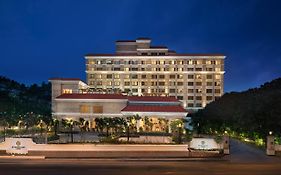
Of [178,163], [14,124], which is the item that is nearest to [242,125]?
[178,163]

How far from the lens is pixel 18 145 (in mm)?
35406

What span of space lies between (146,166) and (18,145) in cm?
1202

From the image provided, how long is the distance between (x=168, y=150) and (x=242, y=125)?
21959 millimetres

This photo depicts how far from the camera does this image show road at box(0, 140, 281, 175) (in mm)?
26094

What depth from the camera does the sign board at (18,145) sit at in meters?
35.2

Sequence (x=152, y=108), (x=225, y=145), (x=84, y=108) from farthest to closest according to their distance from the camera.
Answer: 1. (x=84, y=108)
2. (x=152, y=108)
3. (x=225, y=145)

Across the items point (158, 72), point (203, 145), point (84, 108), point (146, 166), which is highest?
point (158, 72)

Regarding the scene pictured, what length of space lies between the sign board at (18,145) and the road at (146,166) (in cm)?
249

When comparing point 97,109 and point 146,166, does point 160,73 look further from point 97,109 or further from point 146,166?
point 146,166

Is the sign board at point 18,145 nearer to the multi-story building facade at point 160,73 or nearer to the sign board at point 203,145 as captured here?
the sign board at point 203,145

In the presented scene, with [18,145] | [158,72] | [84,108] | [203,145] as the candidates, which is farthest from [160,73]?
[18,145]

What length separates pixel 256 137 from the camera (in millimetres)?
52094

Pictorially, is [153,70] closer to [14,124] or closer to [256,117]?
[14,124]

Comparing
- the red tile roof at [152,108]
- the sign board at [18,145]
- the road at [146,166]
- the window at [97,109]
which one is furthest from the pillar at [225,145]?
the window at [97,109]
